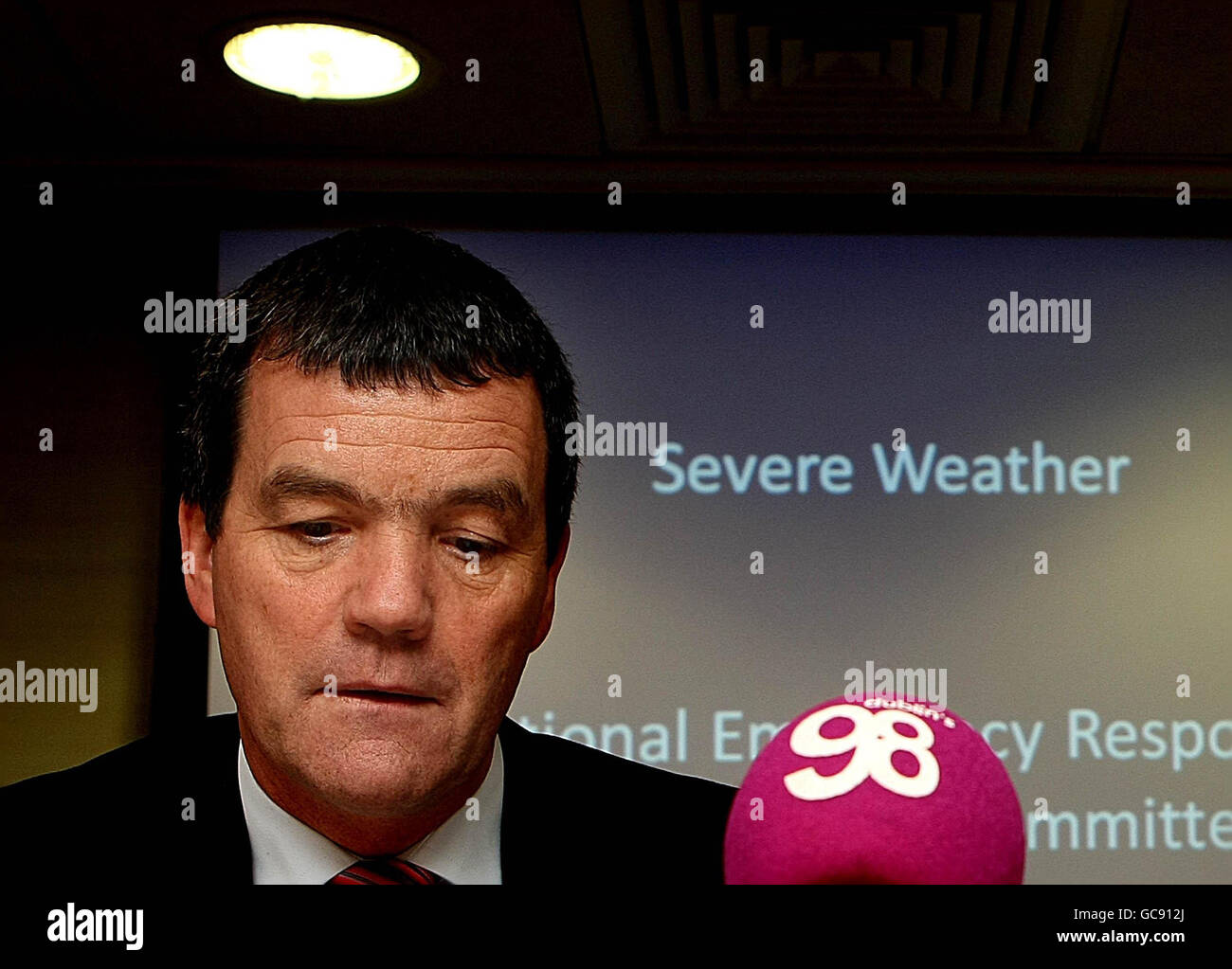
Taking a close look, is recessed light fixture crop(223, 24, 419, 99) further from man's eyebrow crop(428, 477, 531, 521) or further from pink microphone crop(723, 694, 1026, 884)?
pink microphone crop(723, 694, 1026, 884)

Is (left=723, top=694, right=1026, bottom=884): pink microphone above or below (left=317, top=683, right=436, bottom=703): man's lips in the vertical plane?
below

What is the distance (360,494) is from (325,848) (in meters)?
0.36

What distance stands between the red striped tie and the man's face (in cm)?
7

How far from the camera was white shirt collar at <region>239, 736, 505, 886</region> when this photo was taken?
4.33ft

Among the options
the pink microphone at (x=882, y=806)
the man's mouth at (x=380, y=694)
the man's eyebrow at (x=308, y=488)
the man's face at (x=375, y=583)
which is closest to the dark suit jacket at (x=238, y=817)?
the man's face at (x=375, y=583)

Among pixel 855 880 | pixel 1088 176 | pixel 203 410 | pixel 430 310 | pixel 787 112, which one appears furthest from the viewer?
pixel 1088 176

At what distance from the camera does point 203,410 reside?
147 cm

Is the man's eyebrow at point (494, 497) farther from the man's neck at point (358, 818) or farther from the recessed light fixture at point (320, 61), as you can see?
the recessed light fixture at point (320, 61)

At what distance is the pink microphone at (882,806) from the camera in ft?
2.85

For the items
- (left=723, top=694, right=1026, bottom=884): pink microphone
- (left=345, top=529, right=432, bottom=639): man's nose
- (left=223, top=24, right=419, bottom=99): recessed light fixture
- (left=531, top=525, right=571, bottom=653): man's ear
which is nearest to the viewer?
(left=723, top=694, right=1026, bottom=884): pink microphone

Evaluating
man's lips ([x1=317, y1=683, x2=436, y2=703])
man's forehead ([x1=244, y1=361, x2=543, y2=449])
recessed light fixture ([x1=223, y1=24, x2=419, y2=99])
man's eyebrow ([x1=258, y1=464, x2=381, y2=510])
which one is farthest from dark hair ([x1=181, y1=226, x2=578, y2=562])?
recessed light fixture ([x1=223, y1=24, x2=419, y2=99])
